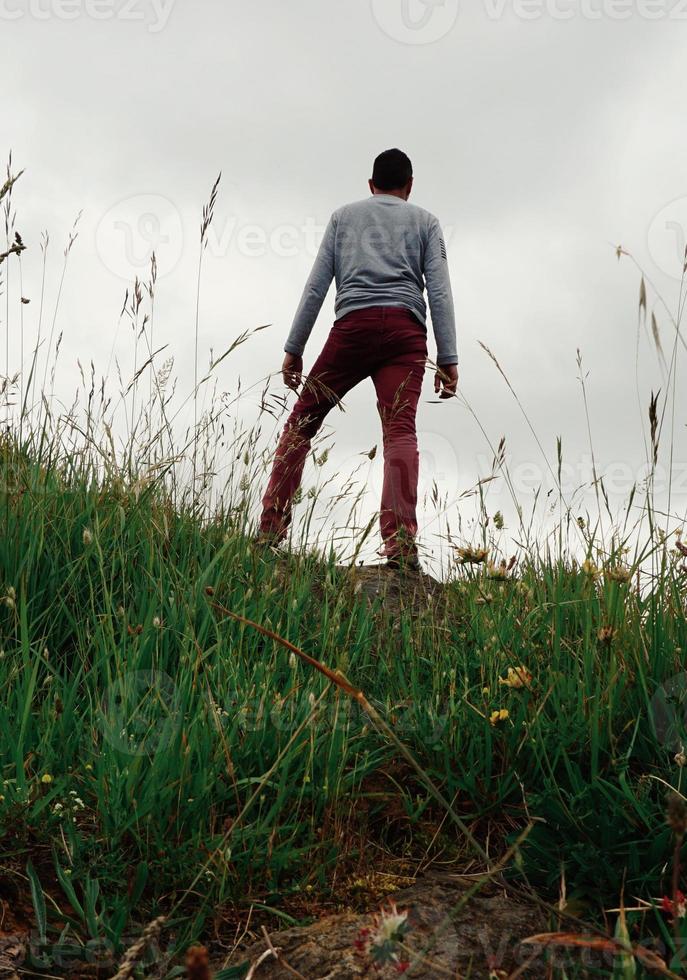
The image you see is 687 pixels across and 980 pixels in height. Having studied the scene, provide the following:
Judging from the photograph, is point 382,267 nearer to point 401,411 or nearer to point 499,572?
point 401,411

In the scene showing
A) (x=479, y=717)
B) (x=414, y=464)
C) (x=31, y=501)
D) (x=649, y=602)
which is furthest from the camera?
(x=414, y=464)

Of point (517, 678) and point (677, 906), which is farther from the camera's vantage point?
point (517, 678)

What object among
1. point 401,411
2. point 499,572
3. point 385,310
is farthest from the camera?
point 385,310

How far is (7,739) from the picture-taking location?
1.84 m

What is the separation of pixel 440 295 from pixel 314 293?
30.9 inches

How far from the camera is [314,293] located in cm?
525

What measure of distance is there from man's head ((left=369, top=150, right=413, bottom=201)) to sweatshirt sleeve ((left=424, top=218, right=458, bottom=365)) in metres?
0.34

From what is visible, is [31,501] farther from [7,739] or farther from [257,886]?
[257,886]

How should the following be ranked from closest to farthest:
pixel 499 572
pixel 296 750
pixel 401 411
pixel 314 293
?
pixel 296 750 → pixel 499 572 → pixel 401 411 → pixel 314 293

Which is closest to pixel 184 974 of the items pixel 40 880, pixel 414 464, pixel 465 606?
pixel 40 880

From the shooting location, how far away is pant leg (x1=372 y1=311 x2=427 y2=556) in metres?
4.74

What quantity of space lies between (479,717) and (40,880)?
1018 mm

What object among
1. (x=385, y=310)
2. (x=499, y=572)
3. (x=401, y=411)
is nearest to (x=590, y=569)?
(x=499, y=572)

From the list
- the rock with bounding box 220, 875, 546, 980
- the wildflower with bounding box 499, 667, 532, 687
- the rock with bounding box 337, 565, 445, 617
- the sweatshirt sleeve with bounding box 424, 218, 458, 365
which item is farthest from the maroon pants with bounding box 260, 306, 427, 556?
the rock with bounding box 220, 875, 546, 980
